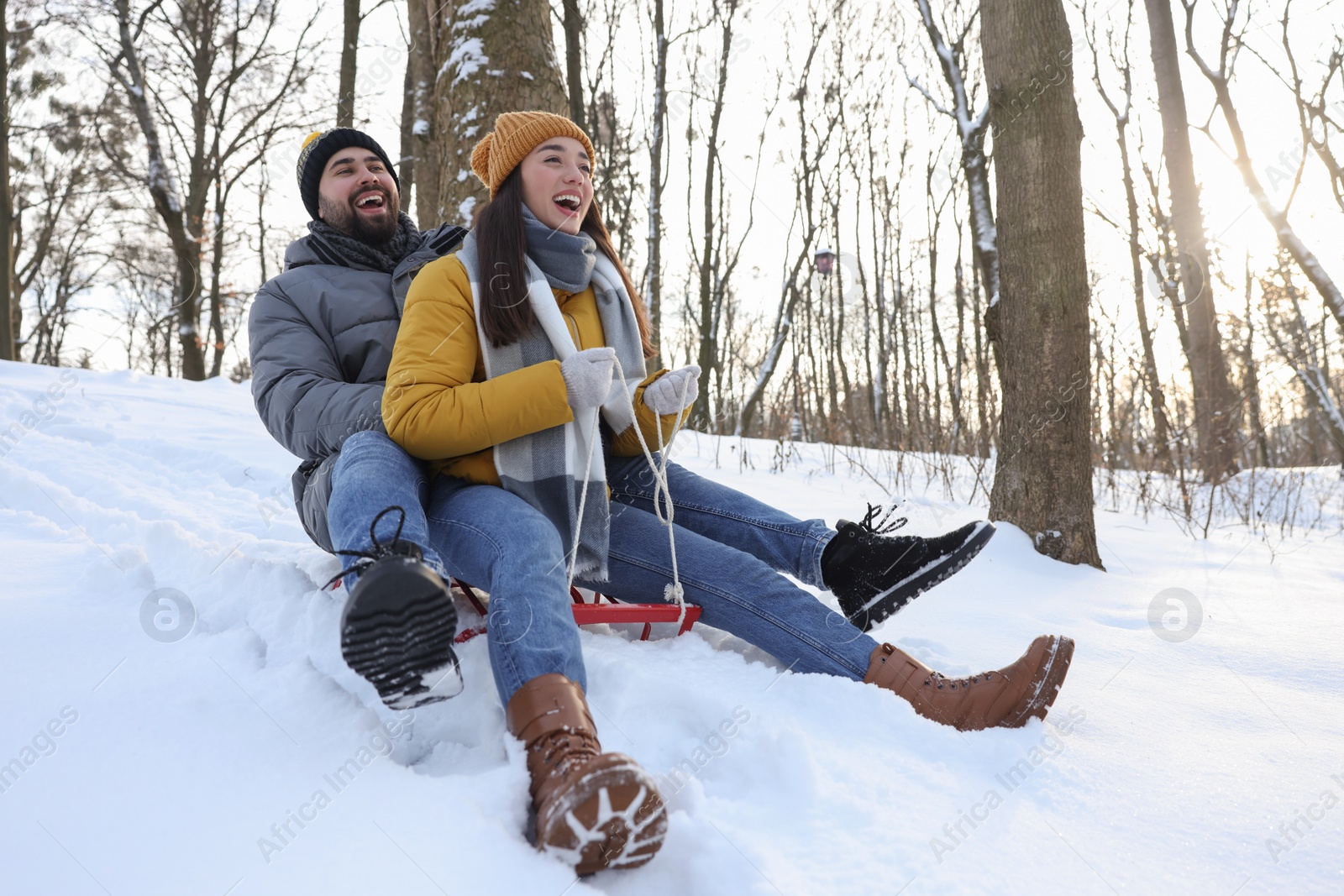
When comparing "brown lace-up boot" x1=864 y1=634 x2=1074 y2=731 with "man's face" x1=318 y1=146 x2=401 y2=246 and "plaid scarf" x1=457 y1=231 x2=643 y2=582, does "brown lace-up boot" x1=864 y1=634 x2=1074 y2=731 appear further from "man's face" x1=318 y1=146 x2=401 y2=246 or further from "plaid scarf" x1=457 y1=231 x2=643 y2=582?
"man's face" x1=318 y1=146 x2=401 y2=246

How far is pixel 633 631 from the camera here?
2094 mm

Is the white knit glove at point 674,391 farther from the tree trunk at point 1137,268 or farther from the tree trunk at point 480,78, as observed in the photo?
the tree trunk at point 1137,268

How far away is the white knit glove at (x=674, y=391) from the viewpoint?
205 cm

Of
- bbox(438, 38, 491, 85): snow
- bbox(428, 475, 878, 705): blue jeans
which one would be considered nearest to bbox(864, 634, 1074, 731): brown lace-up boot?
bbox(428, 475, 878, 705): blue jeans

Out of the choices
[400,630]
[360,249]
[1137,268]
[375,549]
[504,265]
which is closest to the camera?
[400,630]

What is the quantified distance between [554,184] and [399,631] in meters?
1.29

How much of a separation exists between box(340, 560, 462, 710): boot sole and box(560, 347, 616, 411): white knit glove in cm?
65

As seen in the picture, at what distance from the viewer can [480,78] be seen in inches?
145

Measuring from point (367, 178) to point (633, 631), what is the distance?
5.06ft

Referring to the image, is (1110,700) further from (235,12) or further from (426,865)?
(235,12)

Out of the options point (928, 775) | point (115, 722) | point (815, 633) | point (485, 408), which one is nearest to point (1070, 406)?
point (815, 633)

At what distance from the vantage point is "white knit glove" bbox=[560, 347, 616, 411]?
1775 mm

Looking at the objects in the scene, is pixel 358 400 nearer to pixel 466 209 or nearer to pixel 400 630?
pixel 400 630

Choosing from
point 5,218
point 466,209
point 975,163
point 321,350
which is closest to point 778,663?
point 321,350
